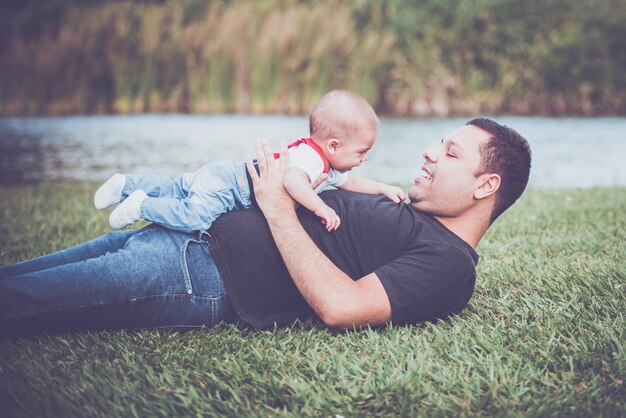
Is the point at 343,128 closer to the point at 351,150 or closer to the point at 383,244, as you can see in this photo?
the point at 351,150

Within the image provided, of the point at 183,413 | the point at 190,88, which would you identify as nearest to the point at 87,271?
the point at 183,413

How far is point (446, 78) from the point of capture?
16828mm

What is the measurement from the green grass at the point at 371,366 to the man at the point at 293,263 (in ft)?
0.36

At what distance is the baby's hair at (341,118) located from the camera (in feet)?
8.90

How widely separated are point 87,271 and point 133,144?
880cm

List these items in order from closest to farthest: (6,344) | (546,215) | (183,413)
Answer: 1. (183,413)
2. (6,344)
3. (546,215)

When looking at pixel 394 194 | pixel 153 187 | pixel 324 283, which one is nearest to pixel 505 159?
pixel 394 194

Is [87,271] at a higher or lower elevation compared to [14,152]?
higher

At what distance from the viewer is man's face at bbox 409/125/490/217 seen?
2.60m

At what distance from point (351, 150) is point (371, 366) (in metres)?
1.01

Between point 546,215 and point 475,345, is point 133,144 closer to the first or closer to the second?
point 546,215

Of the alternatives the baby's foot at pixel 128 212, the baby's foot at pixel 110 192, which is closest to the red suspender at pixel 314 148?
the baby's foot at pixel 128 212

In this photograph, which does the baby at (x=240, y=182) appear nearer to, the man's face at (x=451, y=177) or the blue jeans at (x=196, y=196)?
the blue jeans at (x=196, y=196)

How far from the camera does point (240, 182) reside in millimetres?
2686
